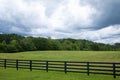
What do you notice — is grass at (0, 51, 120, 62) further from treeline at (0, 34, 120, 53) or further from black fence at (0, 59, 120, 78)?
treeline at (0, 34, 120, 53)

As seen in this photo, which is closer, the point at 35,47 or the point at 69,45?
the point at 35,47

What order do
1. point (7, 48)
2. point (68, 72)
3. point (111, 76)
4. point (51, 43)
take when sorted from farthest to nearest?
point (51, 43), point (7, 48), point (68, 72), point (111, 76)

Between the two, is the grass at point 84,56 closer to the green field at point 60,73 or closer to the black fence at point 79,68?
the green field at point 60,73

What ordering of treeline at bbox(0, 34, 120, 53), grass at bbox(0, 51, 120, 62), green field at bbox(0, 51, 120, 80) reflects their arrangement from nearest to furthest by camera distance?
green field at bbox(0, 51, 120, 80), grass at bbox(0, 51, 120, 62), treeline at bbox(0, 34, 120, 53)

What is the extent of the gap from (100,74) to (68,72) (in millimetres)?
3573

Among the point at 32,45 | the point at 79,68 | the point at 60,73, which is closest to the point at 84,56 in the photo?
the point at 60,73

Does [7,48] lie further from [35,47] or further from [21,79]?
[21,79]

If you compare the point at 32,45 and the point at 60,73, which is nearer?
the point at 60,73

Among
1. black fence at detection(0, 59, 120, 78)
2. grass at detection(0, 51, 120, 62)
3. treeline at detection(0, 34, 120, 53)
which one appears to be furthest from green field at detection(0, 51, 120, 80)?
treeline at detection(0, 34, 120, 53)

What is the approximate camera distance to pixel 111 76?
68.9 feet

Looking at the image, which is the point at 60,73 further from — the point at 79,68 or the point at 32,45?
the point at 32,45

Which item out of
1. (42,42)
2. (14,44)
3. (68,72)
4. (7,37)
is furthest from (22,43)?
(68,72)

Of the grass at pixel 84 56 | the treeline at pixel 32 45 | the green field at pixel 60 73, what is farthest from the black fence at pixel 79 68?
the treeline at pixel 32 45

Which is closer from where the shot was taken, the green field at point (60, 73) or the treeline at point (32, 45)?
the green field at point (60, 73)
